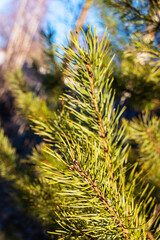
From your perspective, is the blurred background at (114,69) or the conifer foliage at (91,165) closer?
the conifer foliage at (91,165)

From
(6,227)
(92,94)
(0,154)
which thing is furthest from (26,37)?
(92,94)

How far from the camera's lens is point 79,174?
315 mm

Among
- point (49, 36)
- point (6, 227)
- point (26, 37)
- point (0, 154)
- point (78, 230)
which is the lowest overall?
point (6, 227)

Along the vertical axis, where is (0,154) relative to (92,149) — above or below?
below

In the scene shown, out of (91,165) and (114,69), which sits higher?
(114,69)

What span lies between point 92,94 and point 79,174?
161 millimetres

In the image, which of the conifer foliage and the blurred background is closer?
the conifer foliage

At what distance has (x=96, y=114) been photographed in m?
0.38

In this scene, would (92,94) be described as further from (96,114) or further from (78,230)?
(78,230)

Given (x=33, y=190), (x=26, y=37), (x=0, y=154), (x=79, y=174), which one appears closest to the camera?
(x=79, y=174)

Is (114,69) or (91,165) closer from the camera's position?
(91,165)

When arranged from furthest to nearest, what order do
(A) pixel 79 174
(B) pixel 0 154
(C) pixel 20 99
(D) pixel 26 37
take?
(D) pixel 26 37 < (C) pixel 20 99 < (B) pixel 0 154 < (A) pixel 79 174

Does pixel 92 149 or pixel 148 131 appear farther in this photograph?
pixel 148 131

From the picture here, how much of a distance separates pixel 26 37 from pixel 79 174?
7028mm
